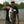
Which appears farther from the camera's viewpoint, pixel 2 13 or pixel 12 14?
pixel 2 13

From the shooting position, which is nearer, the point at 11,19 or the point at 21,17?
the point at 11,19

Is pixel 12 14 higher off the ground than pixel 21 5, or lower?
lower

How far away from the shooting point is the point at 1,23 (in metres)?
2.42

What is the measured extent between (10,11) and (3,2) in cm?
63

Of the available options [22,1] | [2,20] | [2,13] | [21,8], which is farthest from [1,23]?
[22,1]

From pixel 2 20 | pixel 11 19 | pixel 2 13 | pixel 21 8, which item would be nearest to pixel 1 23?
pixel 2 20

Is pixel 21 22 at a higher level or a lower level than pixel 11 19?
lower

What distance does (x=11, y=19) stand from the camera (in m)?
1.87

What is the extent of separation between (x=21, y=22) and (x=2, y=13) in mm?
714

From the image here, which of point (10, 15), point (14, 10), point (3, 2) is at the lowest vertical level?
point (10, 15)

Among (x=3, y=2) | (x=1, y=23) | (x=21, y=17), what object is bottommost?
(x=1, y=23)

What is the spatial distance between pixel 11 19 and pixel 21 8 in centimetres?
72

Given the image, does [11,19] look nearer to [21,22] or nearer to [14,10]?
[14,10]

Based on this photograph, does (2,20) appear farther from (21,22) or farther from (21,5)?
(21,5)
